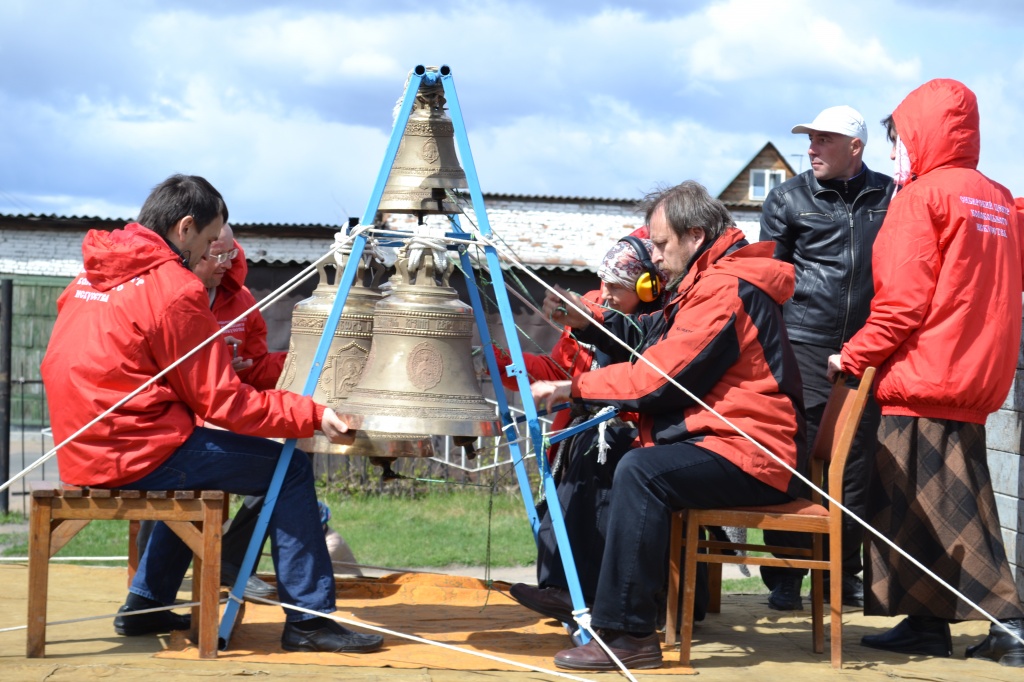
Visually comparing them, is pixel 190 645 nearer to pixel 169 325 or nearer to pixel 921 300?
pixel 169 325

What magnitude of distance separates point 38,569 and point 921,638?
11.4 ft

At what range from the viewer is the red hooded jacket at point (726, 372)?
4492 millimetres

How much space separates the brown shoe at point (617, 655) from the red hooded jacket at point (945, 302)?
1414 millimetres

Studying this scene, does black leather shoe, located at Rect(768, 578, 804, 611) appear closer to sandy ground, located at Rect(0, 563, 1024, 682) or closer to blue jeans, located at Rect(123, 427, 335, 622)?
sandy ground, located at Rect(0, 563, 1024, 682)

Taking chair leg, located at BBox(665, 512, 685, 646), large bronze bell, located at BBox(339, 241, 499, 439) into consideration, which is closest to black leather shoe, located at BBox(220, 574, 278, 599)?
large bronze bell, located at BBox(339, 241, 499, 439)

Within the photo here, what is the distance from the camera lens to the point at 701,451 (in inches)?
177

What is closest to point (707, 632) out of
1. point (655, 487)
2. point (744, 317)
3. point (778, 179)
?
point (655, 487)

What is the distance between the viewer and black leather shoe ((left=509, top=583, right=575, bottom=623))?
5102mm

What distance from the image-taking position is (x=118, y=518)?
173 inches

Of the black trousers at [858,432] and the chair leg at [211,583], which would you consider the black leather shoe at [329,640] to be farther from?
the black trousers at [858,432]

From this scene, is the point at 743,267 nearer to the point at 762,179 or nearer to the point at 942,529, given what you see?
the point at 942,529

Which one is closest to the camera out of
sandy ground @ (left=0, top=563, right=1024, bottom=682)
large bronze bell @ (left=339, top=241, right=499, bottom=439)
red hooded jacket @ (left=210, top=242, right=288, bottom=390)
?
sandy ground @ (left=0, top=563, right=1024, bottom=682)

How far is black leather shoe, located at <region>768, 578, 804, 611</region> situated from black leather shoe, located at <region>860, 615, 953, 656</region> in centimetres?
94

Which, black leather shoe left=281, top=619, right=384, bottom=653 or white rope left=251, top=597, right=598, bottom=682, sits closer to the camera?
white rope left=251, top=597, right=598, bottom=682
